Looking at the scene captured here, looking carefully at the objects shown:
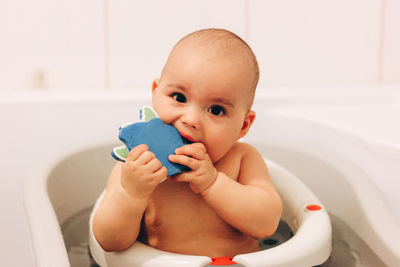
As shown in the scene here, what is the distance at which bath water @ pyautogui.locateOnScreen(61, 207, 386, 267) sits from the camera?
0.76 m

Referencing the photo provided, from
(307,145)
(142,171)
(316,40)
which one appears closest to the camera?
(142,171)

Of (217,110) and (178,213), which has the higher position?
(217,110)

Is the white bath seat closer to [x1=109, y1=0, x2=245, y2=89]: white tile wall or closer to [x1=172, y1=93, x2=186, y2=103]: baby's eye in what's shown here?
[x1=172, y1=93, x2=186, y2=103]: baby's eye

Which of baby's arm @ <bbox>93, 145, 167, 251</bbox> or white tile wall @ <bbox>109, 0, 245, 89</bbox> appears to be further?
white tile wall @ <bbox>109, 0, 245, 89</bbox>

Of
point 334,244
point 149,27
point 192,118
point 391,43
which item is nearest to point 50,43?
point 149,27

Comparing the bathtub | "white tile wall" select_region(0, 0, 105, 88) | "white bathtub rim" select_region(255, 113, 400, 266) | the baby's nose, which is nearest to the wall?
"white tile wall" select_region(0, 0, 105, 88)

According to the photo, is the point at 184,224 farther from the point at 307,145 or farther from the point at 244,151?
the point at 307,145

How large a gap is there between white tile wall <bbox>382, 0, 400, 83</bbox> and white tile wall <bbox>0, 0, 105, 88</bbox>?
82 centimetres

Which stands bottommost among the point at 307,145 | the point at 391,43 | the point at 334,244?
the point at 334,244

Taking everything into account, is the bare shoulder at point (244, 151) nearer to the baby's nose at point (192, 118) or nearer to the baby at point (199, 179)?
the baby at point (199, 179)

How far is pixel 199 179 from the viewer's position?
635mm

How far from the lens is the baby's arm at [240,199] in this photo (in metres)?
0.64

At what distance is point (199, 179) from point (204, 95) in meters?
0.11

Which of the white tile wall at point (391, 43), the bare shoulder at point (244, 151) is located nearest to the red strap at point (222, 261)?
the bare shoulder at point (244, 151)
